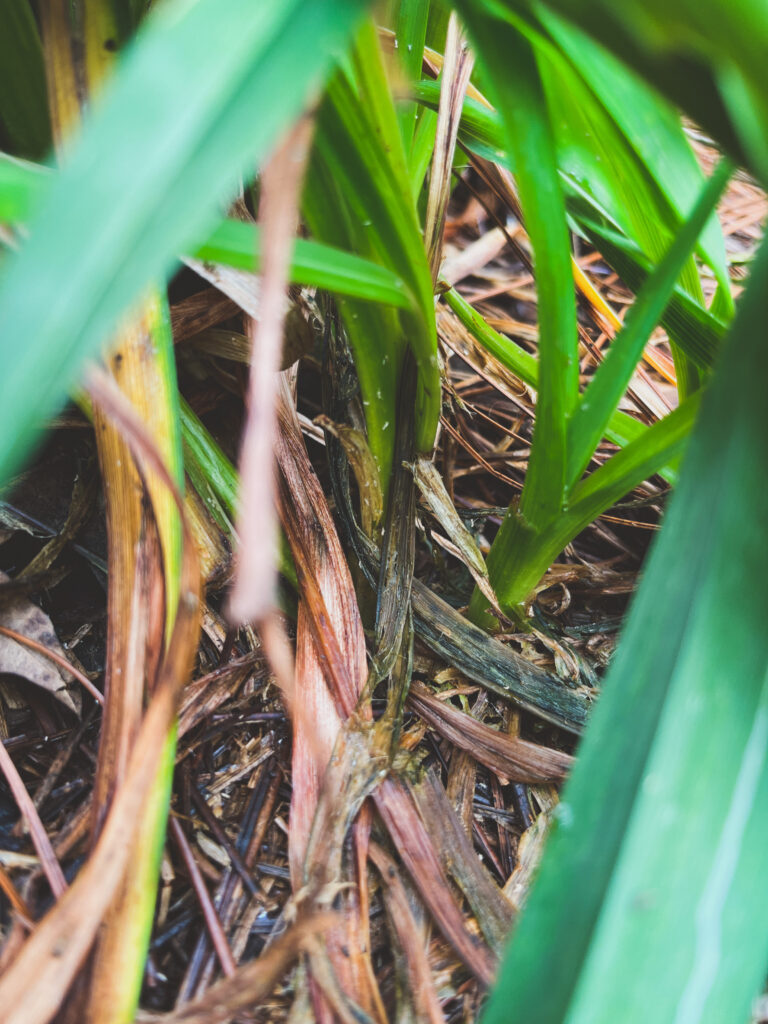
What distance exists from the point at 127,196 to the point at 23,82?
1.21 feet

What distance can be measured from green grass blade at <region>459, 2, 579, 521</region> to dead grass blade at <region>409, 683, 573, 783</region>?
0.21 metres

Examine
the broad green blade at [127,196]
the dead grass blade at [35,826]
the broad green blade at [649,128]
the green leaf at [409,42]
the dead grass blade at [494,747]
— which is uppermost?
the green leaf at [409,42]

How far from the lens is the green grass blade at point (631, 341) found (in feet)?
1.17

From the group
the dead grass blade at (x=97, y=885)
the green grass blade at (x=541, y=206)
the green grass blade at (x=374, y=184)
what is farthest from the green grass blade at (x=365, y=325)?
the dead grass blade at (x=97, y=885)

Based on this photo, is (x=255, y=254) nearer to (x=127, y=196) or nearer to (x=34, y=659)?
(x=127, y=196)

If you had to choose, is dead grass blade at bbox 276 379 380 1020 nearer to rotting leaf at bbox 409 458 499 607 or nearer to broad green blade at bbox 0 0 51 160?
rotting leaf at bbox 409 458 499 607

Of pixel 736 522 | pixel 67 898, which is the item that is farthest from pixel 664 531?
pixel 67 898

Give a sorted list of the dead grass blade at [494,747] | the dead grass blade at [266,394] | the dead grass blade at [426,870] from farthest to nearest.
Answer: the dead grass blade at [494,747] → the dead grass blade at [426,870] → the dead grass blade at [266,394]

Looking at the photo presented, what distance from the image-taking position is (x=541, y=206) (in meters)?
0.39

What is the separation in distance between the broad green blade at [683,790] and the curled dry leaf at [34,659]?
0.39 meters

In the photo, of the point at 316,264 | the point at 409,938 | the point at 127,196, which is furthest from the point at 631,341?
the point at 409,938

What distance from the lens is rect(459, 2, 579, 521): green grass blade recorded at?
36cm

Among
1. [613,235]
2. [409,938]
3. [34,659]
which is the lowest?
[409,938]

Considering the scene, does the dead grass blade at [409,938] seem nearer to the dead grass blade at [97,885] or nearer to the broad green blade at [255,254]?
the dead grass blade at [97,885]
